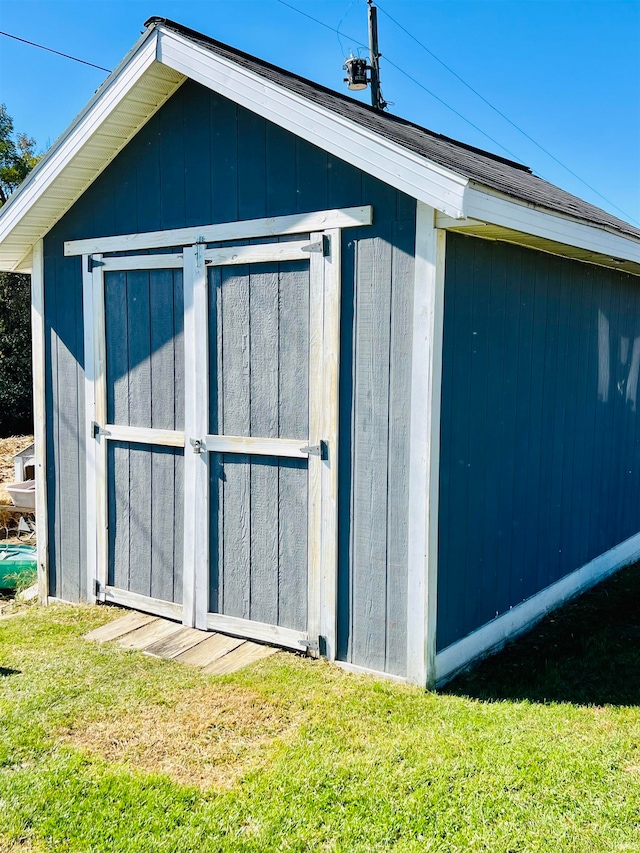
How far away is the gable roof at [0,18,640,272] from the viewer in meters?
3.29

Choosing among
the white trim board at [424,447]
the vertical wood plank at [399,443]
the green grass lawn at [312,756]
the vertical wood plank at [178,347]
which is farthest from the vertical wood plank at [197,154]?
the green grass lawn at [312,756]

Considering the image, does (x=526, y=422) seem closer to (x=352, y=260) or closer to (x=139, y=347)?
(x=352, y=260)

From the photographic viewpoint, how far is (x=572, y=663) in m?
4.01

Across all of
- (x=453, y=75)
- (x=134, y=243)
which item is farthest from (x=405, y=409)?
(x=453, y=75)

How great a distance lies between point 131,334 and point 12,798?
2759 mm

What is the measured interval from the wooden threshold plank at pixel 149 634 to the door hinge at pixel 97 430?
1254 mm

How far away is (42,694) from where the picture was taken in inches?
141

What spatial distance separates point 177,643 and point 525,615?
6.97 feet

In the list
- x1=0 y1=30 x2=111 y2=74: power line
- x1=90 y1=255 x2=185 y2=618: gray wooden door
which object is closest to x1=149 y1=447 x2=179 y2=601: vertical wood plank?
x1=90 y1=255 x2=185 y2=618: gray wooden door

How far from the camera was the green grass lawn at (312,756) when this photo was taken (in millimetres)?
2492

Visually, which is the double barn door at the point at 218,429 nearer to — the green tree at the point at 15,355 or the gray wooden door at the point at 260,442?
the gray wooden door at the point at 260,442

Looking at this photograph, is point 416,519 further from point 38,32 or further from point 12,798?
point 38,32

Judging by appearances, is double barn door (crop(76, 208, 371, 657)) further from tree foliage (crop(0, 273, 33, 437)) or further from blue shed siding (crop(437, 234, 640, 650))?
tree foliage (crop(0, 273, 33, 437))

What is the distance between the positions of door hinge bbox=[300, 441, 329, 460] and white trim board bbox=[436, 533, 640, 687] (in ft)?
3.82
